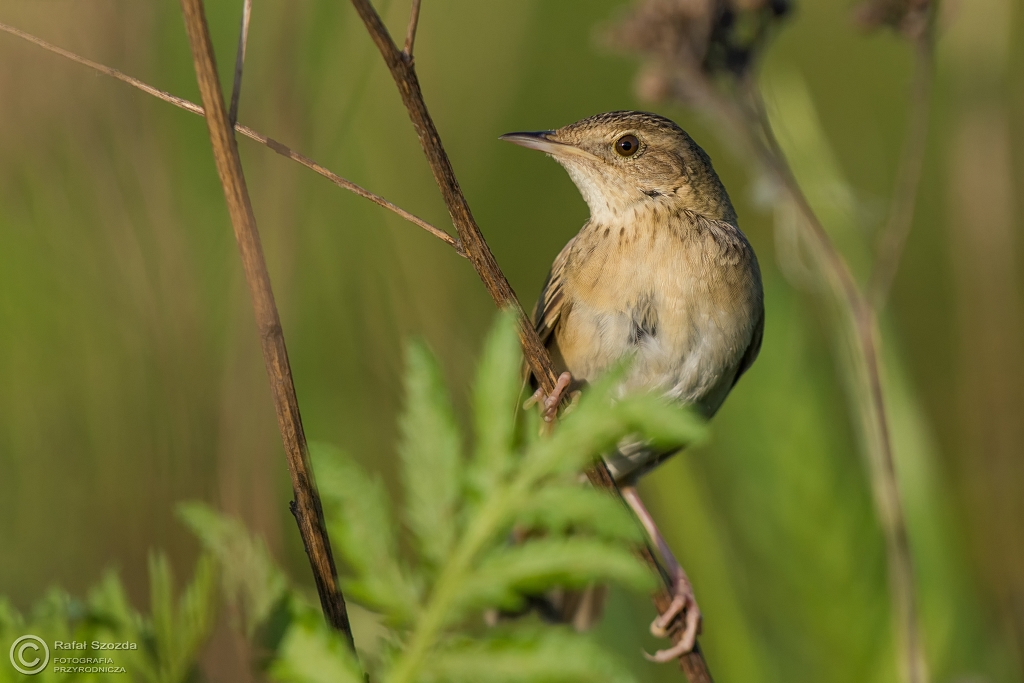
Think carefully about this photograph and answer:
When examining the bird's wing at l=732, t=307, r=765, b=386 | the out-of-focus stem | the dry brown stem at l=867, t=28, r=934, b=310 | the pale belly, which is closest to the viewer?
the out-of-focus stem

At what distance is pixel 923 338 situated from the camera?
17.5ft

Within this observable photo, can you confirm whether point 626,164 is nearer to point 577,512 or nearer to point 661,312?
point 661,312

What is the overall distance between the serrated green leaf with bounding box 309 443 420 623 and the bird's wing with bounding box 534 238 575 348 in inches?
85.6

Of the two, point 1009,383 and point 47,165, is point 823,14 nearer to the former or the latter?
point 1009,383

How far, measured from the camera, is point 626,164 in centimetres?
299

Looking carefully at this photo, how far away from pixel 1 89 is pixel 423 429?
2162mm

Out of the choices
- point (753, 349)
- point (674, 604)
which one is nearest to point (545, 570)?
point (674, 604)

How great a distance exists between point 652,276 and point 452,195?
151cm

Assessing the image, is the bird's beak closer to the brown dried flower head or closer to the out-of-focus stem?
the brown dried flower head

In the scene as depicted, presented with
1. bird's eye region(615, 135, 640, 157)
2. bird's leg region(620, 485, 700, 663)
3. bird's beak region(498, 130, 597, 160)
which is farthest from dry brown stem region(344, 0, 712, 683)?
bird's eye region(615, 135, 640, 157)

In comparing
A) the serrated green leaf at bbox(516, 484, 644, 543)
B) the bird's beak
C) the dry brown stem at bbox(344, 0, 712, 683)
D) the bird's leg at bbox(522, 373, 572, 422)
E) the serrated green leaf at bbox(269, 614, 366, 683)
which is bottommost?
the serrated green leaf at bbox(269, 614, 366, 683)

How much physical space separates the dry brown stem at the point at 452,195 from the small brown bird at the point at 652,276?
102 centimetres

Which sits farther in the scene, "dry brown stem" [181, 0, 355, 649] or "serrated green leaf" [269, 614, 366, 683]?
"dry brown stem" [181, 0, 355, 649]

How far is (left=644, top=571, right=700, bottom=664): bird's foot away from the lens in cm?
252
